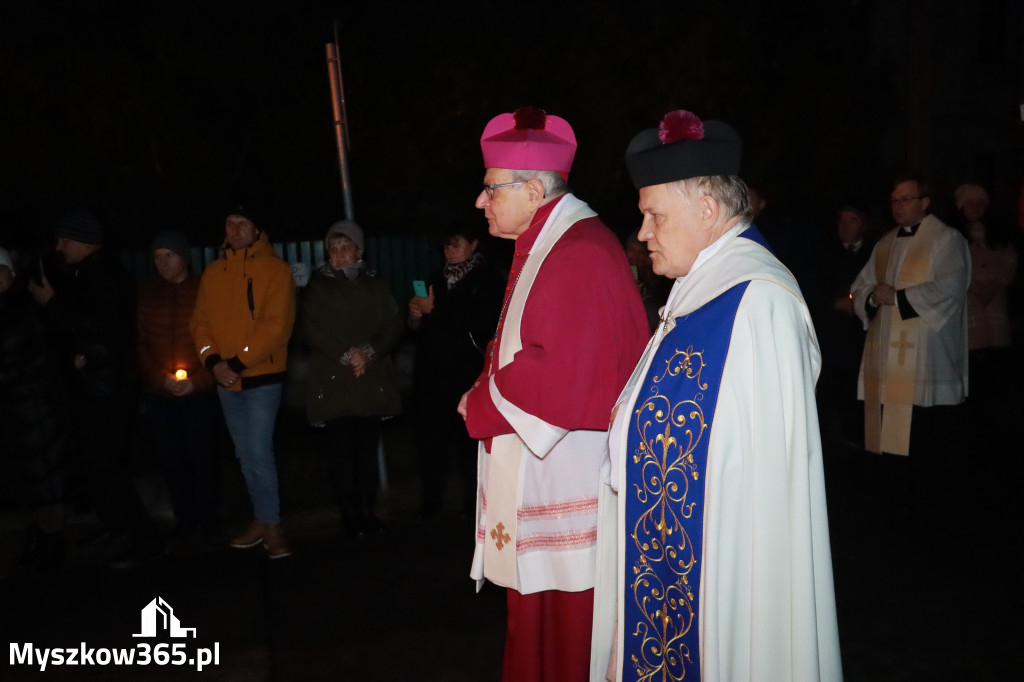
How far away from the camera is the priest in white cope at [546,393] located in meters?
3.26

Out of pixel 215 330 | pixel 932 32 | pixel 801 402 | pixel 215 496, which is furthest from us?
pixel 932 32

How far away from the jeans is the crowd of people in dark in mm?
11

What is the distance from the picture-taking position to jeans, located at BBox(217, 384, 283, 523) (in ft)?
19.4

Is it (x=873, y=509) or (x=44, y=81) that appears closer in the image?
(x=873, y=509)

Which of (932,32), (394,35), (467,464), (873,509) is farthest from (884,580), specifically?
(932,32)

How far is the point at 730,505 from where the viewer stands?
2.62 m

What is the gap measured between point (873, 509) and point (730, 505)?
436 cm

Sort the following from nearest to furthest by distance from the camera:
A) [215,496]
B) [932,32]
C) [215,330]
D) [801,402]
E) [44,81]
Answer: [801,402], [215,330], [215,496], [44,81], [932,32]

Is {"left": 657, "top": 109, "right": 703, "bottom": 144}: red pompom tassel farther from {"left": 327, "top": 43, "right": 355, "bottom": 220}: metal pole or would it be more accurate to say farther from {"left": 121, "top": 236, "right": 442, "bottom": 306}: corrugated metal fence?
{"left": 121, "top": 236, "right": 442, "bottom": 306}: corrugated metal fence

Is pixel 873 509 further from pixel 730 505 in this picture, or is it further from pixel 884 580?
pixel 730 505

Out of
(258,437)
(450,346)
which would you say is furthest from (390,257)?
(258,437)

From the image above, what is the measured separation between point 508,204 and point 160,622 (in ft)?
9.33

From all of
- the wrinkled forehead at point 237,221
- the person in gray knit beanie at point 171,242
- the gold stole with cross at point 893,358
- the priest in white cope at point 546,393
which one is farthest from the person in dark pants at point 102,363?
the gold stole with cross at point 893,358

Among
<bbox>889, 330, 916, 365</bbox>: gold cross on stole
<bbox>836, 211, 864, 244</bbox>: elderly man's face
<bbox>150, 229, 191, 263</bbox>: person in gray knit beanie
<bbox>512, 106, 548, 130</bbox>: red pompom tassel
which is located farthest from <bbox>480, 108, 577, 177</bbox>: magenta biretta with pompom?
<bbox>836, 211, 864, 244</bbox>: elderly man's face
